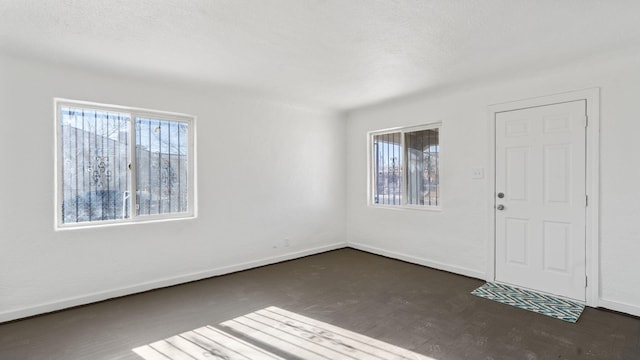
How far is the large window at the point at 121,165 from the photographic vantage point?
3.21m

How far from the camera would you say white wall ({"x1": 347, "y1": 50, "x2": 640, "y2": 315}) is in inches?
114

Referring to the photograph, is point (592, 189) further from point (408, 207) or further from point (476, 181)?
point (408, 207)

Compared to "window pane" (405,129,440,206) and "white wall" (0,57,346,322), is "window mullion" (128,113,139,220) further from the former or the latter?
"window pane" (405,129,440,206)

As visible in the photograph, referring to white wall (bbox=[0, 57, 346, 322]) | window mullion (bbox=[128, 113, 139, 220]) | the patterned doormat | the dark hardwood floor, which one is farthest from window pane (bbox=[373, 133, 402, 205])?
window mullion (bbox=[128, 113, 139, 220])

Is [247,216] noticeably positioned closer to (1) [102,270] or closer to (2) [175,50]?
(1) [102,270]

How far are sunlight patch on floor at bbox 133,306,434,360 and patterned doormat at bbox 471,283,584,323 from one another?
1.50m

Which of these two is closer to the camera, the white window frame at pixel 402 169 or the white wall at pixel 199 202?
the white wall at pixel 199 202

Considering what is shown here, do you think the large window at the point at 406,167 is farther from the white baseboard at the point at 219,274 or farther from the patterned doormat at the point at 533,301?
the patterned doormat at the point at 533,301

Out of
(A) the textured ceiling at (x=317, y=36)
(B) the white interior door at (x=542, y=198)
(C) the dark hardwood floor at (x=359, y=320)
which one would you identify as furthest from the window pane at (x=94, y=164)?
(B) the white interior door at (x=542, y=198)

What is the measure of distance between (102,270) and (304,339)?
231cm

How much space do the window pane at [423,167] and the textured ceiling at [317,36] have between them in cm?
119

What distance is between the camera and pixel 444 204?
4.25 m

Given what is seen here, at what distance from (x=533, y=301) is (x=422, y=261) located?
148cm

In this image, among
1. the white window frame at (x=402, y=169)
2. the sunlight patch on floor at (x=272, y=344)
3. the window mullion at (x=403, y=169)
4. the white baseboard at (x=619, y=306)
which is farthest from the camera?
the window mullion at (x=403, y=169)
